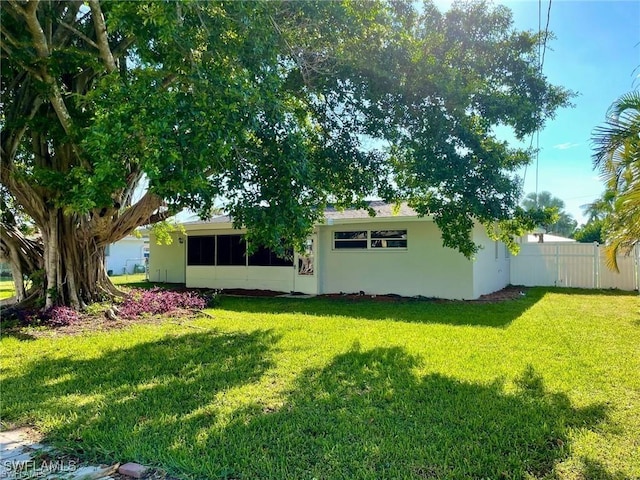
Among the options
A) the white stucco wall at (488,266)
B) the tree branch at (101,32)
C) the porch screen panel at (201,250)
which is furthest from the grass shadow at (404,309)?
the tree branch at (101,32)

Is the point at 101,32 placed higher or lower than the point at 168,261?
higher

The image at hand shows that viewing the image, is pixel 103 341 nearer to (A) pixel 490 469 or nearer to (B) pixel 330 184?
(B) pixel 330 184

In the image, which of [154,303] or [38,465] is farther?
[154,303]

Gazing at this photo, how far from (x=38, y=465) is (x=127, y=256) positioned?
109ft

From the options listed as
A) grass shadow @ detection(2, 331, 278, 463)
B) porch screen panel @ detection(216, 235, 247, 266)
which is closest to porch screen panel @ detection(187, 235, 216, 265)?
porch screen panel @ detection(216, 235, 247, 266)

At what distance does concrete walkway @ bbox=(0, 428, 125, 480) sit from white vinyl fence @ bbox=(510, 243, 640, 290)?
17.2 m

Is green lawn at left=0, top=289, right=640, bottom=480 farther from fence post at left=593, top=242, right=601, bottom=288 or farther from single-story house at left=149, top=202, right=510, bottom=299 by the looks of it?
fence post at left=593, top=242, right=601, bottom=288

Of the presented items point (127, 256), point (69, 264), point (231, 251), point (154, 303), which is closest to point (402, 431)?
point (154, 303)

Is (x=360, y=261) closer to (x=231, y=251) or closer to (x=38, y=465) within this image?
(x=231, y=251)

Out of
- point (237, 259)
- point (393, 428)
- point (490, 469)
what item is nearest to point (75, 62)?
point (393, 428)

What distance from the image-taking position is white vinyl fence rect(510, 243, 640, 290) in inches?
615

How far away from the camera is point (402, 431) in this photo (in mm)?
3770

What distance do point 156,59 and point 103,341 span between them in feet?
15.9

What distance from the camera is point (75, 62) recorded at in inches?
277
